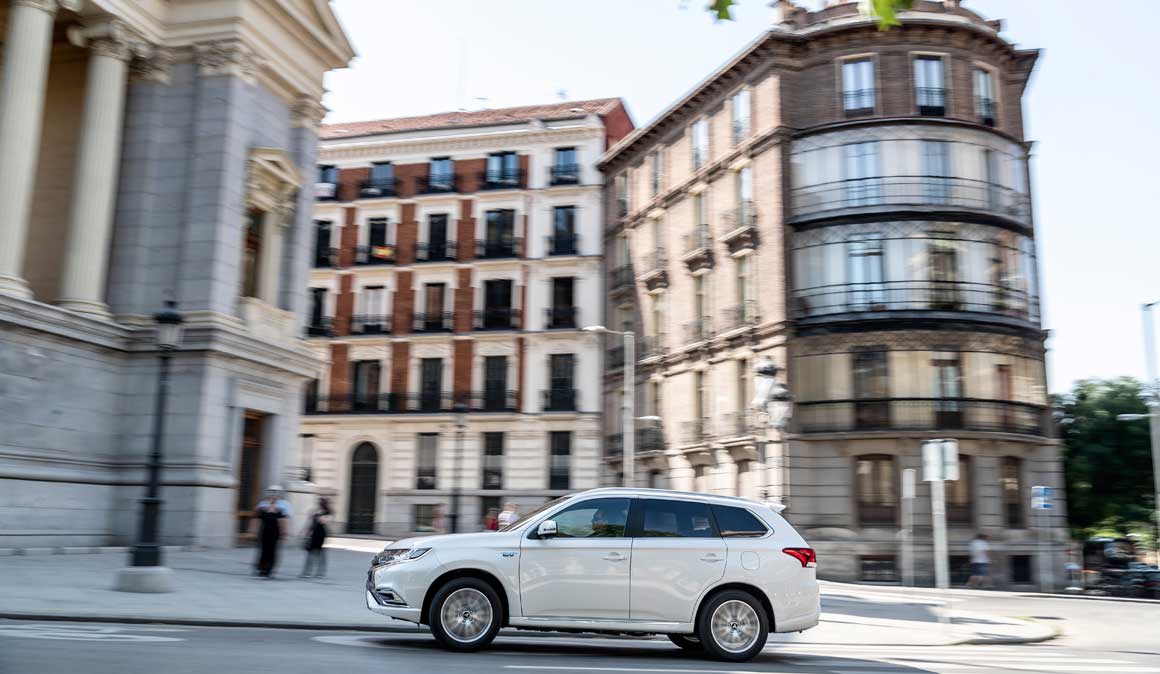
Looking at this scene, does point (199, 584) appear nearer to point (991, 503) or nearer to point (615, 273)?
point (991, 503)

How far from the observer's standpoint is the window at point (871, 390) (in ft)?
106

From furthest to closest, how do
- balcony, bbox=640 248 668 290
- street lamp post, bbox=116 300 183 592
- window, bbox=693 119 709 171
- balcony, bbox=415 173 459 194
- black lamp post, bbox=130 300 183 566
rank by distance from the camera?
balcony, bbox=415 173 459 194 → balcony, bbox=640 248 668 290 → window, bbox=693 119 709 171 → black lamp post, bbox=130 300 183 566 → street lamp post, bbox=116 300 183 592

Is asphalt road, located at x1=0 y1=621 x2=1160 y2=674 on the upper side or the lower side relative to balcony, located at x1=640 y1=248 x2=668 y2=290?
lower

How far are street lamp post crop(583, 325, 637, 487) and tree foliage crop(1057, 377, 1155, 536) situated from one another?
19263mm

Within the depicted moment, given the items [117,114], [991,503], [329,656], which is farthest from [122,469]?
[991,503]

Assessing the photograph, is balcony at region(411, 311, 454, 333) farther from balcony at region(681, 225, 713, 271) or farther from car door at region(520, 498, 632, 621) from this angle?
car door at region(520, 498, 632, 621)

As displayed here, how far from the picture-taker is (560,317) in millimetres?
48438

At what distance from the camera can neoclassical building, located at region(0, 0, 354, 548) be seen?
22656 mm

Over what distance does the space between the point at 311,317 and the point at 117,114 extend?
87.2 feet

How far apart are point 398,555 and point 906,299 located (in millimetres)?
25578

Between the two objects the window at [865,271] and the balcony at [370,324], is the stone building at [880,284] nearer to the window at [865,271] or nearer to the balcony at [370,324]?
the window at [865,271]

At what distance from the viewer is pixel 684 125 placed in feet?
138

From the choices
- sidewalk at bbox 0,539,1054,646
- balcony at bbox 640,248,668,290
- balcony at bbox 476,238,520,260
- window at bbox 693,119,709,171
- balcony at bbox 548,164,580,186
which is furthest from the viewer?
balcony at bbox 476,238,520,260

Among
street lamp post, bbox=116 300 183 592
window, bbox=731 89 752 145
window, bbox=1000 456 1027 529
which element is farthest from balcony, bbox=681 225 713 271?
street lamp post, bbox=116 300 183 592
